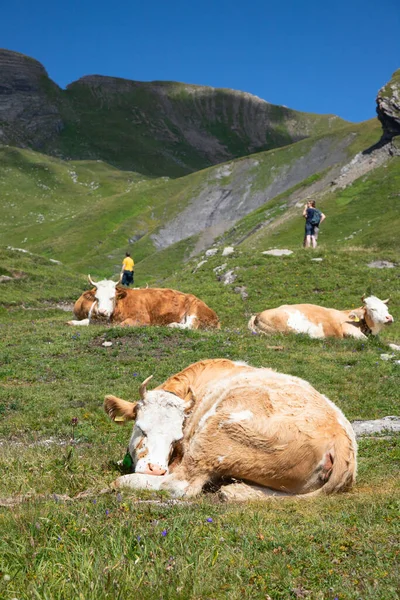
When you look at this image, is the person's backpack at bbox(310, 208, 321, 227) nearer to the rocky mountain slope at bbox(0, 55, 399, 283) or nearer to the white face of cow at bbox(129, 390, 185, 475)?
the rocky mountain slope at bbox(0, 55, 399, 283)

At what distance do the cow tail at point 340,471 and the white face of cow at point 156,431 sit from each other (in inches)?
70.1

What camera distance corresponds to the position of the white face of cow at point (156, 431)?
25.0ft

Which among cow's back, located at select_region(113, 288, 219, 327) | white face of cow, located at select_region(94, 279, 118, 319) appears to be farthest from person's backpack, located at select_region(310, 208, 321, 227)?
white face of cow, located at select_region(94, 279, 118, 319)

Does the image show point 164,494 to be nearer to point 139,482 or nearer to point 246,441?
point 139,482

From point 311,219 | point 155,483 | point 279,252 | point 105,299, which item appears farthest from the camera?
point 311,219

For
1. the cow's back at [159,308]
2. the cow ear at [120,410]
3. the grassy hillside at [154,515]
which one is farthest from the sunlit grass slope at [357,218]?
the cow ear at [120,410]

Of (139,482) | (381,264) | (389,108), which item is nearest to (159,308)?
(381,264)

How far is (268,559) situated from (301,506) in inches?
71.4

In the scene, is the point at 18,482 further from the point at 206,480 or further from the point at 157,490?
the point at 206,480

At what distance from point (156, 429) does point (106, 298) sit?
590 inches

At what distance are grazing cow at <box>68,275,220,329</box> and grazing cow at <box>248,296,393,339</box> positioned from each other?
3238mm

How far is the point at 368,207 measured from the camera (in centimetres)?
5619

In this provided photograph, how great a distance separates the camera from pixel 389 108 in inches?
3014

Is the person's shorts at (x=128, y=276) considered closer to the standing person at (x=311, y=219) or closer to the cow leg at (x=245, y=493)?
the standing person at (x=311, y=219)
